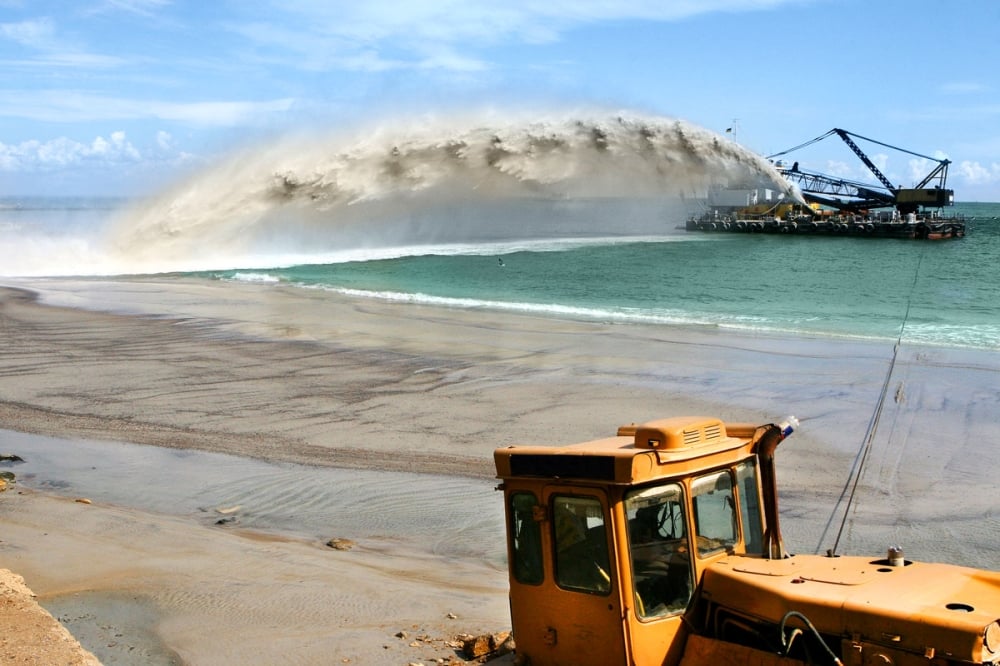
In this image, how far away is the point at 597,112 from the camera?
179 feet

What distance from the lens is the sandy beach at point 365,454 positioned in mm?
9125

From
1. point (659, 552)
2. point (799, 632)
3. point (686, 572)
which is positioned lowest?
point (799, 632)

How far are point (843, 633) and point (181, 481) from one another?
1040 centimetres

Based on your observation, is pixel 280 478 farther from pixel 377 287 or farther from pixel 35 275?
pixel 35 275

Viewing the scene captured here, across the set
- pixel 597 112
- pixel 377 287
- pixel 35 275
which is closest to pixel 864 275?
pixel 597 112

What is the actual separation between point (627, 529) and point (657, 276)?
4444 centimetres

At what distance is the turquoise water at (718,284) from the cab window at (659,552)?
21.8 m

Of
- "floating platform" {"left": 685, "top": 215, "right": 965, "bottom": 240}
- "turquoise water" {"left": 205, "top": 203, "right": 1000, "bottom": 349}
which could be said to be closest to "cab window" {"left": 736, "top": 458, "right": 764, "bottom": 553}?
"turquoise water" {"left": 205, "top": 203, "right": 1000, "bottom": 349}

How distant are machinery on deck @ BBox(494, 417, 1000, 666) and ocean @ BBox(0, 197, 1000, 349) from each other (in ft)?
69.6

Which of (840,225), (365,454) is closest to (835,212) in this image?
(840,225)

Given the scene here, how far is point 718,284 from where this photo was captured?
45.5m

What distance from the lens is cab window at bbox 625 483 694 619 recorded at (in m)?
5.35

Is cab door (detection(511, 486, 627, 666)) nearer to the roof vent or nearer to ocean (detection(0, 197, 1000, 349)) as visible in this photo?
the roof vent

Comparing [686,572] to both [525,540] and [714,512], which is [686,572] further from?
[525,540]
